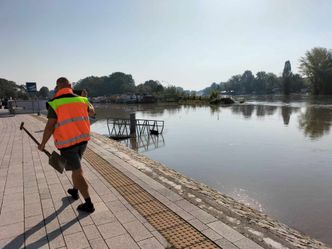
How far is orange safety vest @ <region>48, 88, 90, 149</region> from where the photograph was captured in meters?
3.99

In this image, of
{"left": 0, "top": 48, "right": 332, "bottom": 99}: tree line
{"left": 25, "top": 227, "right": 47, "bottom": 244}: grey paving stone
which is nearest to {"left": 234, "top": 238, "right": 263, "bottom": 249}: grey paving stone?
{"left": 25, "top": 227, "right": 47, "bottom": 244}: grey paving stone

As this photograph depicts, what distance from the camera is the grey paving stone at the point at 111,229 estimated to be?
3613mm

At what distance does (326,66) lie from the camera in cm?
8312

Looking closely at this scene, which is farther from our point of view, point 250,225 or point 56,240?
point 250,225

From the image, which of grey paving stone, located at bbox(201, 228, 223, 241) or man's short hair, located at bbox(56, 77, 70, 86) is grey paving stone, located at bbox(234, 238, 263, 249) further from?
man's short hair, located at bbox(56, 77, 70, 86)

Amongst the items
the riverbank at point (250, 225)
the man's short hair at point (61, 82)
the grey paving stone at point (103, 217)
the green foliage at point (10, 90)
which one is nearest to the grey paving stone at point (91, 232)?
the grey paving stone at point (103, 217)

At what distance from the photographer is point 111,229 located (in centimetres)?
Result: 375

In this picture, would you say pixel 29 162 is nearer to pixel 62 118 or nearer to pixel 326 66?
pixel 62 118

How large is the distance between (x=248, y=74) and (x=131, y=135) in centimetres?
17049

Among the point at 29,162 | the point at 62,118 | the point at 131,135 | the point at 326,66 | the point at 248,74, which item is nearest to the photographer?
the point at 62,118

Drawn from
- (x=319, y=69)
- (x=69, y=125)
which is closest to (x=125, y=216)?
(x=69, y=125)

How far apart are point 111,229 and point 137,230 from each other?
0.36m

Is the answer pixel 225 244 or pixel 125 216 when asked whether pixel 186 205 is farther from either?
→ pixel 225 244

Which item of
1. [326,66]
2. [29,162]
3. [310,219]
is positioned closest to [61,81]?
[29,162]
